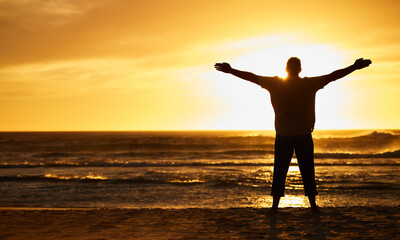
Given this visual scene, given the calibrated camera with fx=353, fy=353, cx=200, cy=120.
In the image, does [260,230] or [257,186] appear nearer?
[260,230]

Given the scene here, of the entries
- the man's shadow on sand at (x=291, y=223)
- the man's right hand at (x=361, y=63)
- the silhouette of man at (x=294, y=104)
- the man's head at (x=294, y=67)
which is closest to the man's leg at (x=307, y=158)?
the silhouette of man at (x=294, y=104)

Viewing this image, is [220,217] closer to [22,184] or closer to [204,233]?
[204,233]

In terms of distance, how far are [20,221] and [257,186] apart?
7.36m

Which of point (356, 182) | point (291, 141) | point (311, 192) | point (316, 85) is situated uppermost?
point (316, 85)

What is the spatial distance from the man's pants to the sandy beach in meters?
0.45

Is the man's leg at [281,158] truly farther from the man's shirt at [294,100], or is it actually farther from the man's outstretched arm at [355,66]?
the man's outstretched arm at [355,66]

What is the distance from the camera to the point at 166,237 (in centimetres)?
400

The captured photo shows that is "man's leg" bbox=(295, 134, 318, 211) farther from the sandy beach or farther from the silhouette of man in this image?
the sandy beach

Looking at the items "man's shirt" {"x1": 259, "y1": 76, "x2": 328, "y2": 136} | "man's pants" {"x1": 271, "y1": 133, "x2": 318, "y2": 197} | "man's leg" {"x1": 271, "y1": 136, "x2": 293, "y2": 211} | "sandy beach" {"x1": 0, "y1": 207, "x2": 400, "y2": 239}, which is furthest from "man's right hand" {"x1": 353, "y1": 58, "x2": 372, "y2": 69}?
"sandy beach" {"x1": 0, "y1": 207, "x2": 400, "y2": 239}

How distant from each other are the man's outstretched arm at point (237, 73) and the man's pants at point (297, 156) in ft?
2.80

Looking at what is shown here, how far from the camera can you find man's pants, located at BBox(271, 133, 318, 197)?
15.5ft

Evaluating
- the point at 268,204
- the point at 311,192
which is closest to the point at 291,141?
the point at 311,192

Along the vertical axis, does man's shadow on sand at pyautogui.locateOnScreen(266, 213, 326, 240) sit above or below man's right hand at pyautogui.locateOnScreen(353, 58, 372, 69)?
below

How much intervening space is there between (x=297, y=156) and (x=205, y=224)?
60.5 inches
